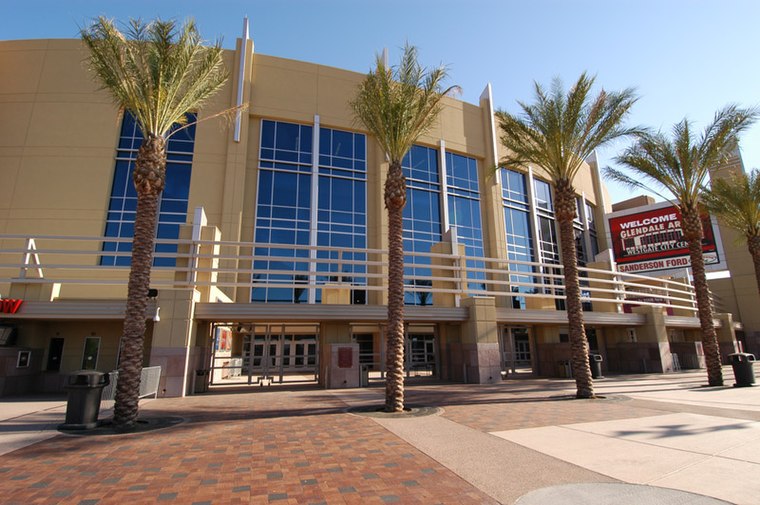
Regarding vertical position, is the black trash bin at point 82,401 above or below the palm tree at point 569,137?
below

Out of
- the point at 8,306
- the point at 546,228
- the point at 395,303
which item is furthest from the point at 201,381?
the point at 546,228

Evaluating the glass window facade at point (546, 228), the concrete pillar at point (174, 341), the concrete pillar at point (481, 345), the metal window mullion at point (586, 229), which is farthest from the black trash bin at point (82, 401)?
the metal window mullion at point (586, 229)

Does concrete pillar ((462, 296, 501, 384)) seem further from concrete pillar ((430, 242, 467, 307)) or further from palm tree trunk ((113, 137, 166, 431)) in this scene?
palm tree trunk ((113, 137, 166, 431))

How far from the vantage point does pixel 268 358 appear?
57.1 feet

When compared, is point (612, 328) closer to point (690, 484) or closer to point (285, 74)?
point (690, 484)

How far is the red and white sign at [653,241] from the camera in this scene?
34094mm

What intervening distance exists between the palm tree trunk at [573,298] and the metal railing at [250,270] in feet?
11.6

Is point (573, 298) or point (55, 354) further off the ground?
point (573, 298)

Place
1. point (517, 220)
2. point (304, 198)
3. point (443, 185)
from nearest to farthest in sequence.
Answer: point (304, 198) → point (443, 185) → point (517, 220)

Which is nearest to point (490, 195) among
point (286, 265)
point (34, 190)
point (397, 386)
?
point (286, 265)

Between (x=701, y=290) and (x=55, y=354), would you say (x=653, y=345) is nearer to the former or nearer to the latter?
(x=701, y=290)

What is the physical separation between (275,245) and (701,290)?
1689 cm

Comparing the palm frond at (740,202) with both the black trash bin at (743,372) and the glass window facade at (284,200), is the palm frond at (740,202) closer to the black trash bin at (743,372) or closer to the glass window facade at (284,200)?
the black trash bin at (743,372)

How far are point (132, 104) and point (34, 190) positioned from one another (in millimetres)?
18548
